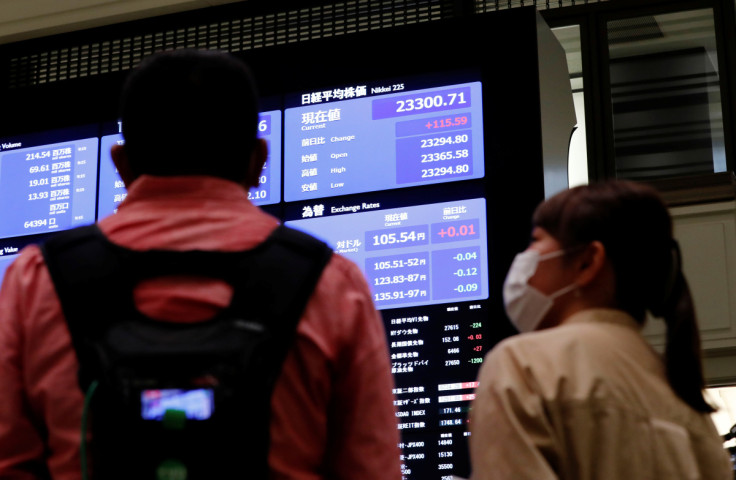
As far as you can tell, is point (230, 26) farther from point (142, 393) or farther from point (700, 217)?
point (142, 393)

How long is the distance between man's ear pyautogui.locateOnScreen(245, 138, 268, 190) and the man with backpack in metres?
0.02

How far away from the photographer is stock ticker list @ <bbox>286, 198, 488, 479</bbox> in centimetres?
351

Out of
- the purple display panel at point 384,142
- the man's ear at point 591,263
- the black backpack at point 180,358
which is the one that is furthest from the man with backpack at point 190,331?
the purple display panel at point 384,142

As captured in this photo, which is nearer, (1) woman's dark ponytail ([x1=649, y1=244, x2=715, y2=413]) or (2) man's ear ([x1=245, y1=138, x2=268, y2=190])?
(2) man's ear ([x1=245, y1=138, x2=268, y2=190])

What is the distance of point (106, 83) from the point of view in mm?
4258

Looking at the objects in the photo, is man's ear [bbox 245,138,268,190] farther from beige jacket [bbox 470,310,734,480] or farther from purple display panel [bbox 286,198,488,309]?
purple display panel [bbox 286,198,488,309]

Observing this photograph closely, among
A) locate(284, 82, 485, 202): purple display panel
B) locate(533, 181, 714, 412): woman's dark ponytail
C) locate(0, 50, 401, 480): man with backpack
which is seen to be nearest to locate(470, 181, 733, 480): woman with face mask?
locate(533, 181, 714, 412): woman's dark ponytail

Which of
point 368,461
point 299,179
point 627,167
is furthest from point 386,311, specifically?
point 627,167

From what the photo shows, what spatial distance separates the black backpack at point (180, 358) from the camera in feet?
4.13

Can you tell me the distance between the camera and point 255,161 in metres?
1.50

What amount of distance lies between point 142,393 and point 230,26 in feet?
14.6

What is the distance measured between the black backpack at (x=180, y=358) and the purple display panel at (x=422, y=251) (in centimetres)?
226

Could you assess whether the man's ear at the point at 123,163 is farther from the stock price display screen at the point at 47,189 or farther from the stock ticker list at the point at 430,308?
the stock price display screen at the point at 47,189

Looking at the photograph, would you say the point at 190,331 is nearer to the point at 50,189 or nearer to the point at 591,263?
the point at 591,263
